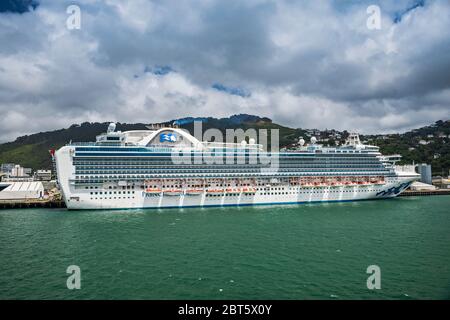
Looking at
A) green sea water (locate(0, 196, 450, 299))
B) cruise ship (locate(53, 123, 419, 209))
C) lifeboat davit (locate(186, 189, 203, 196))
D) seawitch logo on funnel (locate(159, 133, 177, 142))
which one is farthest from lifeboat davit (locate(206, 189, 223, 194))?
green sea water (locate(0, 196, 450, 299))

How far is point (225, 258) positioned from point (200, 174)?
84.6ft

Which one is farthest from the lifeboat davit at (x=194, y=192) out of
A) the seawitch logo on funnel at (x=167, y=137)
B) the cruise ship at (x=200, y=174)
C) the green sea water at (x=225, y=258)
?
the green sea water at (x=225, y=258)

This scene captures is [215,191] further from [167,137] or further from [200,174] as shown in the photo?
[167,137]

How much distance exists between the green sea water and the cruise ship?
833 centimetres

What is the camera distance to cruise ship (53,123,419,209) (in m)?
38.5

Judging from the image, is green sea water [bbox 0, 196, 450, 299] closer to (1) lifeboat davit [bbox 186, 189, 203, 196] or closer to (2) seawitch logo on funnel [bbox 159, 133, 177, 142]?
(1) lifeboat davit [bbox 186, 189, 203, 196]

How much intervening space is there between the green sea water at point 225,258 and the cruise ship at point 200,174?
833cm

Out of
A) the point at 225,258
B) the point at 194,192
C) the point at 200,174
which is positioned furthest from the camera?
the point at 200,174

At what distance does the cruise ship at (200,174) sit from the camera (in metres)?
38.5

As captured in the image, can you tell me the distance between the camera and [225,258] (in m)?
18.2

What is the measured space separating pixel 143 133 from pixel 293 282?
36525mm

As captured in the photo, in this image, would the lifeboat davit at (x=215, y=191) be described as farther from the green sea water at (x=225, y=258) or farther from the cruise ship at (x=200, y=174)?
the green sea water at (x=225, y=258)

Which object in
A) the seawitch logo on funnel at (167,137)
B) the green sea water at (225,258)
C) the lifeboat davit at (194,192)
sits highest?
the seawitch logo on funnel at (167,137)

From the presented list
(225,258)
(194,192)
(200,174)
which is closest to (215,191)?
(194,192)
